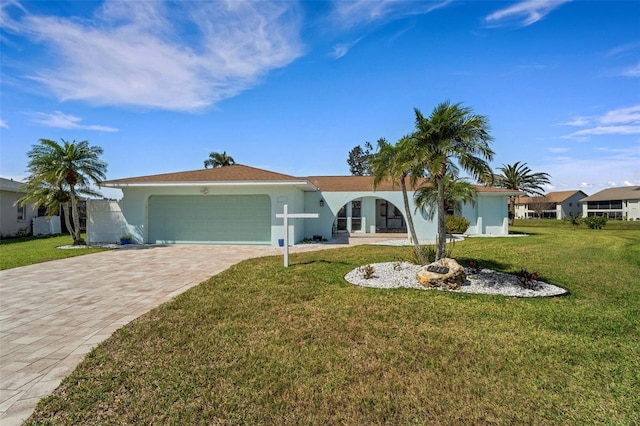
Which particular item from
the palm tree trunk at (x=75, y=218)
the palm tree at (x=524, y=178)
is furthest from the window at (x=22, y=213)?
the palm tree at (x=524, y=178)

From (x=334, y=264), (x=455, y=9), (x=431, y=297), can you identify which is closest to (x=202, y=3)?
(x=455, y=9)

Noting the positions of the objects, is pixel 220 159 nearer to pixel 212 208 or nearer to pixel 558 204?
pixel 212 208

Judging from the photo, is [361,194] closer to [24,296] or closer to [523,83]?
[523,83]

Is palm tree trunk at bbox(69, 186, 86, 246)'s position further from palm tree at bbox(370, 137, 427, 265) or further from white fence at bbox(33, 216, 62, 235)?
palm tree at bbox(370, 137, 427, 265)

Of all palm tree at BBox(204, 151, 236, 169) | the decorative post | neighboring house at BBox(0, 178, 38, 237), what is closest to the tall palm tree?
neighboring house at BBox(0, 178, 38, 237)

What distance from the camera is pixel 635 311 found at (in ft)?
20.3

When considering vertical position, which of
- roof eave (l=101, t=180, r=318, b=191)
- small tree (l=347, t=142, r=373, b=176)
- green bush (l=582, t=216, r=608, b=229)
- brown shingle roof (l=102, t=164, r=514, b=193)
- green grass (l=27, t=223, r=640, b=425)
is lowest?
green grass (l=27, t=223, r=640, b=425)

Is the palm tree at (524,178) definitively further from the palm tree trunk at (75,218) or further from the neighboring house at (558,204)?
the palm tree trunk at (75,218)

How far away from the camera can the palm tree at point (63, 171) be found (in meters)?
15.1

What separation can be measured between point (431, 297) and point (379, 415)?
4199 millimetres

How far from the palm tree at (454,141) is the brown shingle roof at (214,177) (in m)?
8.40

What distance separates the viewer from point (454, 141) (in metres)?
8.05

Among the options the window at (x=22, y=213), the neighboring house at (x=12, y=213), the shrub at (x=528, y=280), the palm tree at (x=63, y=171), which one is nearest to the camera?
the shrub at (x=528, y=280)

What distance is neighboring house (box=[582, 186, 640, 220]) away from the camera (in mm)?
52156
